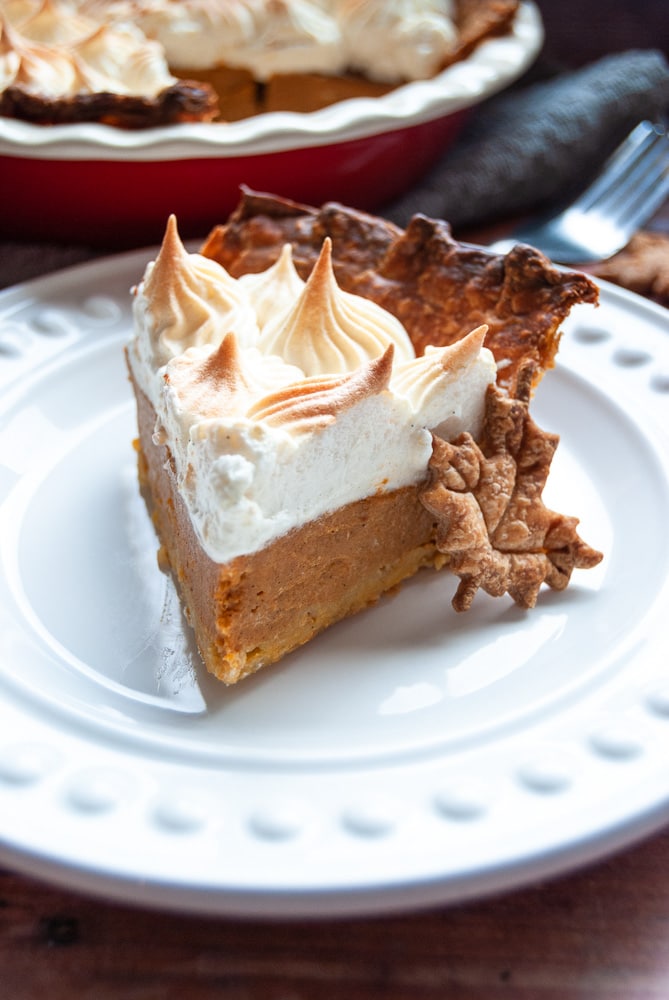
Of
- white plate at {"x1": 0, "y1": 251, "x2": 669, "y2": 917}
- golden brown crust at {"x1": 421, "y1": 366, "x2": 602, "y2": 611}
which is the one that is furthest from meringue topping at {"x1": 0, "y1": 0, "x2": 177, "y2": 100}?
golden brown crust at {"x1": 421, "y1": 366, "x2": 602, "y2": 611}

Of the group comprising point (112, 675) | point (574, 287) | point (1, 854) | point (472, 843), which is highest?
point (574, 287)

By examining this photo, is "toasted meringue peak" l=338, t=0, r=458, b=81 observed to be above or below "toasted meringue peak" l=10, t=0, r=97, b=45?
above

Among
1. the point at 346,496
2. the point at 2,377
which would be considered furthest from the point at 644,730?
the point at 2,377

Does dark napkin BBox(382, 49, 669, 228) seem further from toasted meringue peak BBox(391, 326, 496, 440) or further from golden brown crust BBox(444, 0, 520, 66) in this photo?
toasted meringue peak BBox(391, 326, 496, 440)

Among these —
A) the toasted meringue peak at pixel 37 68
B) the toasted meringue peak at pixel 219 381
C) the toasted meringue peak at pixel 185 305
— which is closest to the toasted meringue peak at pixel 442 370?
the toasted meringue peak at pixel 219 381

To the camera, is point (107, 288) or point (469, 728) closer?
point (469, 728)

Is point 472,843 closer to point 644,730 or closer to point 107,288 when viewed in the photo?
point 644,730
